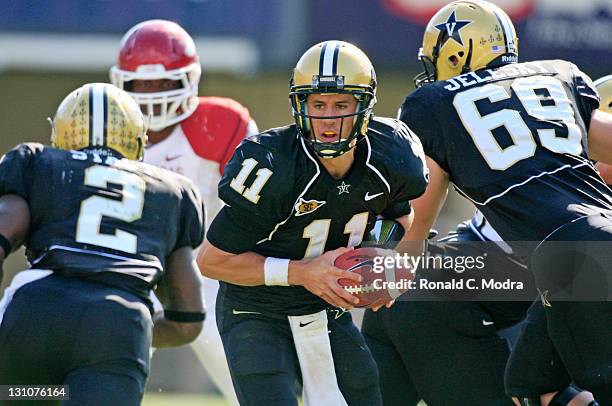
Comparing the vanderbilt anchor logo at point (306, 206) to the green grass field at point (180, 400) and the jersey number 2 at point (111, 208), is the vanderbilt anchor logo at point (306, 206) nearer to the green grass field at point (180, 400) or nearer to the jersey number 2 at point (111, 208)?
the jersey number 2 at point (111, 208)

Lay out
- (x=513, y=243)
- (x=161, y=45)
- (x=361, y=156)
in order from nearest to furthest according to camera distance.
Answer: (x=361, y=156), (x=513, y=243), (x=161, y=45)

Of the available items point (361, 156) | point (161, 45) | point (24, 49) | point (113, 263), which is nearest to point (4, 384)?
point (113, 263)

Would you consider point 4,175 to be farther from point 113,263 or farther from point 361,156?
point 361,156

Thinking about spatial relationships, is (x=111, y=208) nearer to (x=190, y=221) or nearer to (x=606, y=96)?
(x=190, y=221)

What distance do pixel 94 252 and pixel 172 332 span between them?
0.62m

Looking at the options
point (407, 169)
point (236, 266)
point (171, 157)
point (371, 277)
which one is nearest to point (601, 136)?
point (407, 169)

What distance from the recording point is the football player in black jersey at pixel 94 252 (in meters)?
3.62

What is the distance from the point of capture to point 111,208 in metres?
3.86

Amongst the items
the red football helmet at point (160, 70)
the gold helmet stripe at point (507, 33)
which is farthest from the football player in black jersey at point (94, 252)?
the red football helmet at point (160, 70)

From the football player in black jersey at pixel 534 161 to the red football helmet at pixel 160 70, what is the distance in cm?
186

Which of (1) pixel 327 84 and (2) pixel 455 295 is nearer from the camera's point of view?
(1) pixel 327 84

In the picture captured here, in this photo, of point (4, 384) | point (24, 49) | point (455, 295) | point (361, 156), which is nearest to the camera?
point (4, 384)

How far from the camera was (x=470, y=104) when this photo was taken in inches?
165

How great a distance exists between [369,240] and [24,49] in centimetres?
780
